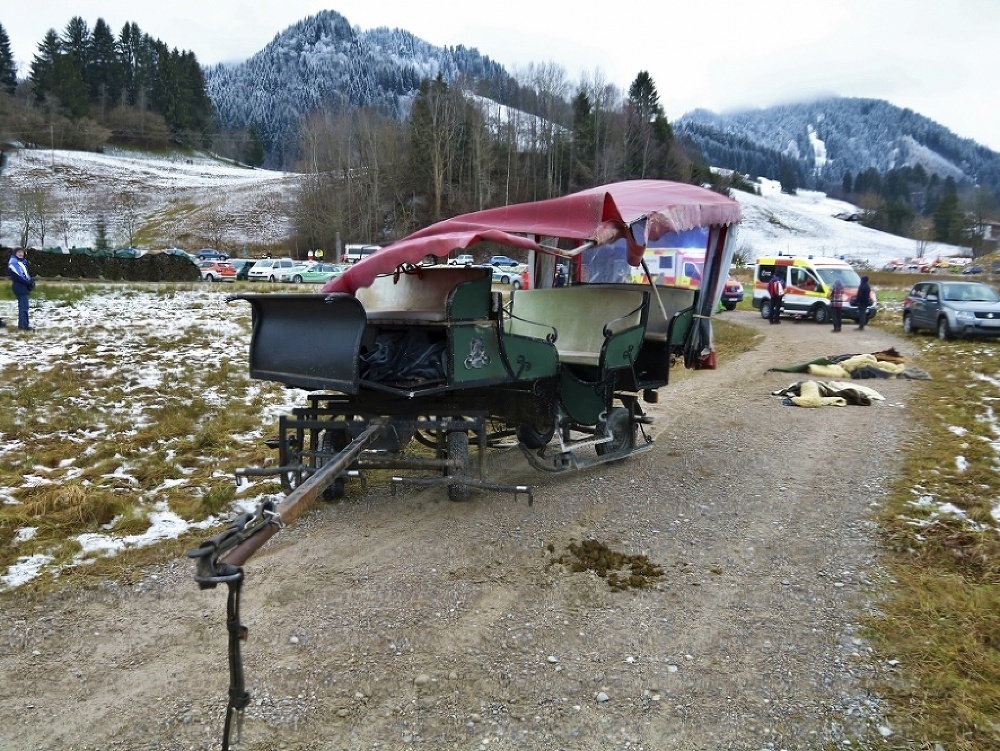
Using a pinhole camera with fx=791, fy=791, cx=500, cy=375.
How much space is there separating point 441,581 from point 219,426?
514 centimetres

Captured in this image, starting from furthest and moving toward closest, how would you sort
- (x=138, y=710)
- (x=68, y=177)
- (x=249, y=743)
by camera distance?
(x=68, y=177), (x=138, y=710), (x=249, y=743)

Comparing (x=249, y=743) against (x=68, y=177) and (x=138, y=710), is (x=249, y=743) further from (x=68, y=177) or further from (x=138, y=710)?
(x=68, y=177)

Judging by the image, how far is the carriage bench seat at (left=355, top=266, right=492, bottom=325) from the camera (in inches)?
250

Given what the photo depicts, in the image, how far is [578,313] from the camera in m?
9.27

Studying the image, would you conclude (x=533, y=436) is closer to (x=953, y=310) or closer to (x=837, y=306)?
(x=953, y=310)

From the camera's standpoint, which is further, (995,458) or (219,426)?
(219,426)

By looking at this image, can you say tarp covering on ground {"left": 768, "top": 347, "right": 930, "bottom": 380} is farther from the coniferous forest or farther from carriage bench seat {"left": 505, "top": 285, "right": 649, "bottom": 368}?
the coniferous forest

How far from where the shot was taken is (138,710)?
153 inches

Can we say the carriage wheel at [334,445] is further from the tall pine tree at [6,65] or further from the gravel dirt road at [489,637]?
the tall pine tree at [6,65]

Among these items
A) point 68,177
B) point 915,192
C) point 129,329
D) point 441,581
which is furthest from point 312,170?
point 915,192

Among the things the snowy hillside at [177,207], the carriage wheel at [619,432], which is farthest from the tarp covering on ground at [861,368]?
the snowy hillside at [177,207]

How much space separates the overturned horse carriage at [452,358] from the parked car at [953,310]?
13.9m

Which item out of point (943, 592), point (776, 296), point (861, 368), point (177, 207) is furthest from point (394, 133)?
point (943, 592)

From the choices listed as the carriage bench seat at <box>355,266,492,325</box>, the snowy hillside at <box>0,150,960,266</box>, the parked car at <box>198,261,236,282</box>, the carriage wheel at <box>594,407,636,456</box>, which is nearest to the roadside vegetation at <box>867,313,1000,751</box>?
the carriage wheel at <box>594,407,636,456</box>
